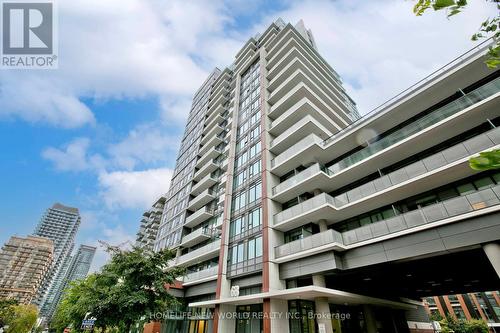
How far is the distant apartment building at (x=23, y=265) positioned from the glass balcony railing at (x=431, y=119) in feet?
490

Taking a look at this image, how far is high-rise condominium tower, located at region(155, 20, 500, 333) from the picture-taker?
44.2 feet

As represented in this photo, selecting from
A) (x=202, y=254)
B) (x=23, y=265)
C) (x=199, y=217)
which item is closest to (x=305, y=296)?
(x=202, y=254)

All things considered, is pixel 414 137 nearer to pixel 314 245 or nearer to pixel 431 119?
pixel 431 119

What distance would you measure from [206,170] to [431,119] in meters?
28.5

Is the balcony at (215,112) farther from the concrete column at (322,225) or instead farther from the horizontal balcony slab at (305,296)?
the horizontal balcony slab at (305,296)

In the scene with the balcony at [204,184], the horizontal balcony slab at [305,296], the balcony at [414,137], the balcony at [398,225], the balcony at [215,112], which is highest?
the balcony at [215,112]

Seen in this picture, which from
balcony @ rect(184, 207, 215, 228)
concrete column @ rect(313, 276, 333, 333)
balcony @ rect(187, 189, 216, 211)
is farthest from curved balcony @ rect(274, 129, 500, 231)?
balcony @ rect(187, 189, 216, 211)

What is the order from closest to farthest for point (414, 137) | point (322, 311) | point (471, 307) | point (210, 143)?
1. point (414, 137)
2. point (322, 311)
3. point (210, 143)
4. point (471, 307)

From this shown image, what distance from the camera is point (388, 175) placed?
1595cm

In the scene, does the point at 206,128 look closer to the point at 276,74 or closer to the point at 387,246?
the point at 276,74

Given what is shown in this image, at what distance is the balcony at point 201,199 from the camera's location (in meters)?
32.7

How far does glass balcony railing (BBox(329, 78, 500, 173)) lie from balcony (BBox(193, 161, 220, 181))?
19.9 m

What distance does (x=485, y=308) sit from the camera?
53969 mm

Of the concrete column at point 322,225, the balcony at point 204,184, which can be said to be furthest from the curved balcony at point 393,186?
the balcony at point 204,184
